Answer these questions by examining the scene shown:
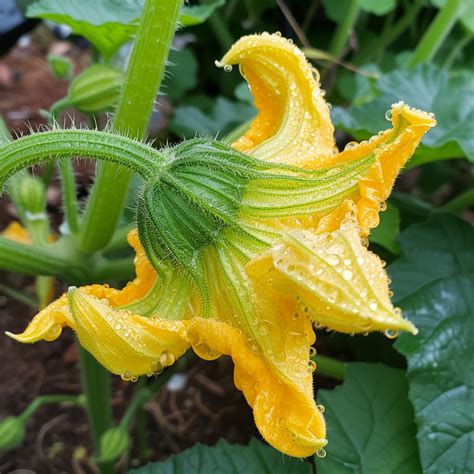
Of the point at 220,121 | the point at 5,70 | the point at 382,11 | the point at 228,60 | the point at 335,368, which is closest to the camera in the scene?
the point at 228,60

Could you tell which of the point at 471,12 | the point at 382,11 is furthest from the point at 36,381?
the point at 471,12

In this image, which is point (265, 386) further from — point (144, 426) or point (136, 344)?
point (144, 426)

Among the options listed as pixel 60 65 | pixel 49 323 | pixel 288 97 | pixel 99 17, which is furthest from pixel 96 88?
pixel 49 323

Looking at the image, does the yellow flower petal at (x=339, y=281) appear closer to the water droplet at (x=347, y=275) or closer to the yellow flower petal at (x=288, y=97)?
the water droplet at (x=347, y=275)

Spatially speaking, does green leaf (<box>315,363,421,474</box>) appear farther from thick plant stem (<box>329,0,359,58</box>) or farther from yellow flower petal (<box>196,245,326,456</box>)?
thick plant stem (<box>329,0,359,58</box>)

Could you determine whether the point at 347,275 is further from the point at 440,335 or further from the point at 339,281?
the point at 440,335
